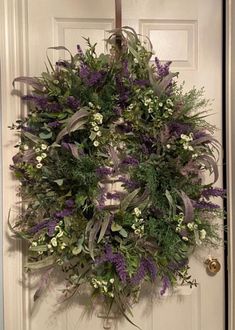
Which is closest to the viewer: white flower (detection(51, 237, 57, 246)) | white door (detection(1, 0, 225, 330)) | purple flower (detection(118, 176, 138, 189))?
white flower (detection(51, 237, 57, 246))

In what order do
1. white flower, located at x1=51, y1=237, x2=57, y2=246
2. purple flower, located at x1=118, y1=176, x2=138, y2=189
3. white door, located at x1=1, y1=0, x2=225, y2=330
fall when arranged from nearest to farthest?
white flower, located at x1=51, y1=237, x2=57, y2=246 < purple flower, located at x1=118, y1=176, x2=138, y2=189 < white door, located at x1=1, y1=0, x2=225, y2=330

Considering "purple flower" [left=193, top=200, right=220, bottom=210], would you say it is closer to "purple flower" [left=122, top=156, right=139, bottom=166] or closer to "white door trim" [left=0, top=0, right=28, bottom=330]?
"purple flower" [left=122, top=156, right=139, bottom=166]

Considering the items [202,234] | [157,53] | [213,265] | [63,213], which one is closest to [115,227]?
[63,213]

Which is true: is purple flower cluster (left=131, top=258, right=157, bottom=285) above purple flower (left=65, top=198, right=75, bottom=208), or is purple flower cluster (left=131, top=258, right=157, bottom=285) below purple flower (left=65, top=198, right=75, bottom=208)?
below

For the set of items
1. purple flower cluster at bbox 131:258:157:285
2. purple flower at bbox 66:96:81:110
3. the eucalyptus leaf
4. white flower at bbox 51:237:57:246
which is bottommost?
purple flower cluster at bbox 131:258:157:285

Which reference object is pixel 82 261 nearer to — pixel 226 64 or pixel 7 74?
pixel 7 74

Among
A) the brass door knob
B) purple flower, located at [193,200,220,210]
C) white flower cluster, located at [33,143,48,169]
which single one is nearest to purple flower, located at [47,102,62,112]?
white flower cluster, located at [33,143,48,169]

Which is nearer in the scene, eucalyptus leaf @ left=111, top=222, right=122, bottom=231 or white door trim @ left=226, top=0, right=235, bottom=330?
eucalyptus leaf @ left=111, top=222, right=122, bottom=231

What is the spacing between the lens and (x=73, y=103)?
120cm

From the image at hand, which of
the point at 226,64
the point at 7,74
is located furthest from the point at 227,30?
the point at 7,74

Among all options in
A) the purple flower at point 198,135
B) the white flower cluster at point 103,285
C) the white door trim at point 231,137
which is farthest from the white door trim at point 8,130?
the white door trim at point 231,137

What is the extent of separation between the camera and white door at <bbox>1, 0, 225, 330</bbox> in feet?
4.57

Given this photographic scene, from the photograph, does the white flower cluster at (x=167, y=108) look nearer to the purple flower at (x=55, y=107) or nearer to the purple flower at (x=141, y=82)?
the purple flower at (x=141, y=82)

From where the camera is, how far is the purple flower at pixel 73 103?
1201 mm
